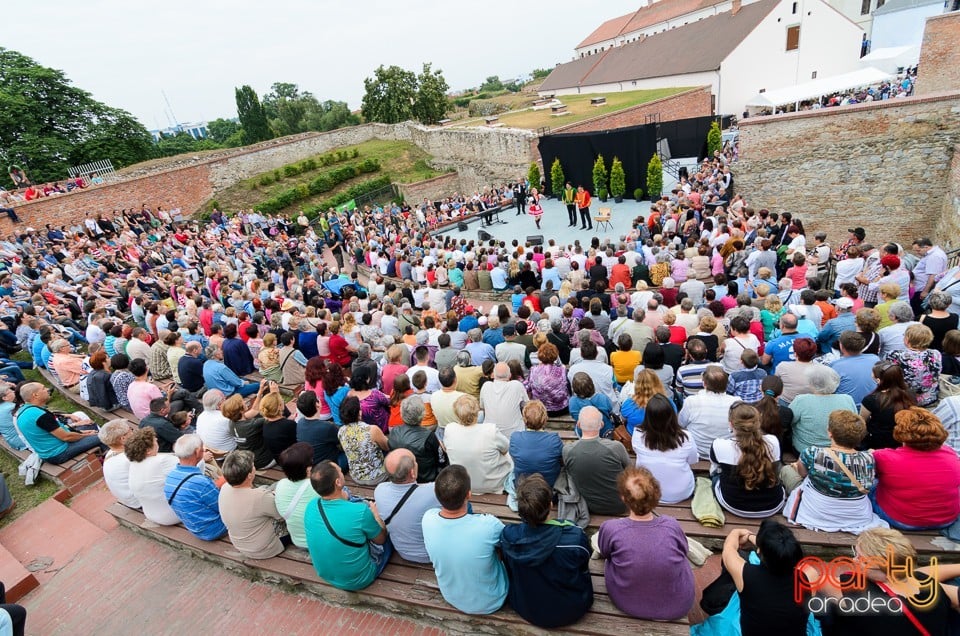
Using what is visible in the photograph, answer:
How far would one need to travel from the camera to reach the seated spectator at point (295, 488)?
3371 mm

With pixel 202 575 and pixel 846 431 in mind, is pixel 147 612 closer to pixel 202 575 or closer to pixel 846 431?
pixel 202 575

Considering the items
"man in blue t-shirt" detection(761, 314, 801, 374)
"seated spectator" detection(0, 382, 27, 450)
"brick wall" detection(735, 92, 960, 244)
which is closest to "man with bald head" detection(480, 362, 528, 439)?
"man in blue t-shirt" detection(761, 314, 801, 374)

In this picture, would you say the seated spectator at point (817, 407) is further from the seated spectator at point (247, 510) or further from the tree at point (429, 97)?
the tree at point (429, 97)

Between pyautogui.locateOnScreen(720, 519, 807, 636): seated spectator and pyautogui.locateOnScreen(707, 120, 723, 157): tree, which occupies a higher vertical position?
pyautogui.locateOnScreen(707, 120, 723, 157): tree

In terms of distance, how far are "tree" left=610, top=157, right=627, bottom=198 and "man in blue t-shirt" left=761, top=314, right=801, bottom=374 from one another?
539 inches

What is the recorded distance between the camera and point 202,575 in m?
4.09

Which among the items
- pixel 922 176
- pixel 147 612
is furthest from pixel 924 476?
pixel 922 176

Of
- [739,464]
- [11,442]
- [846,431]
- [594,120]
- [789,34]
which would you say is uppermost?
[789,34]

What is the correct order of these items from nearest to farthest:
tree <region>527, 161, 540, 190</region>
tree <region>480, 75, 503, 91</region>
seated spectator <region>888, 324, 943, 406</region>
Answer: seated spectator <region>888, 324, 943, 406</region> < tree <region>527, 161, 540, 190</region> < tree <region>480, 75, 503, 91</region>

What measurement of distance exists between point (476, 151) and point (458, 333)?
73.9 feet

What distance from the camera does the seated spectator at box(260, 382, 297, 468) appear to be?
443 cm

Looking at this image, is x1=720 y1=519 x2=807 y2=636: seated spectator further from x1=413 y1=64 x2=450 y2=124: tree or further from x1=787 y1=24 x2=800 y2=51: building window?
x1=413 y1=64 x2=450 y2=124: tree

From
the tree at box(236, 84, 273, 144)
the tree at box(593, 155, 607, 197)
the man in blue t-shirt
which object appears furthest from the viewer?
the tree at box(236, 84, 273, 144)

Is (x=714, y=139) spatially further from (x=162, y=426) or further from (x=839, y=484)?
(x=162, y=426)
